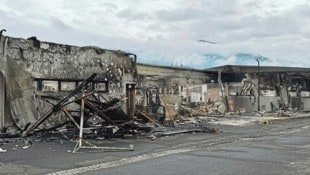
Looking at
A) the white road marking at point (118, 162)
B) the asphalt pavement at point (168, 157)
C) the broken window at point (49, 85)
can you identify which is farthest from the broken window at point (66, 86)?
the white road marking at point (118, 162)

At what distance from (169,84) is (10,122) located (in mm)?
20413

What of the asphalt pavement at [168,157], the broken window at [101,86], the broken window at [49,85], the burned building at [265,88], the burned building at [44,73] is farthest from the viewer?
the burned building at [265,88]

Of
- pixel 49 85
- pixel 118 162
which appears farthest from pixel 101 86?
pixel 118 162

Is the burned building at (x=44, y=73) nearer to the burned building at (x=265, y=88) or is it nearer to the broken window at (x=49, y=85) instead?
the broken window at (x=49, y=85)

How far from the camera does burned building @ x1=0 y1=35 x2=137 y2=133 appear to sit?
19.1 meters

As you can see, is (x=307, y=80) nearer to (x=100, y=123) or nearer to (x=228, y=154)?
(x=100, y=123)

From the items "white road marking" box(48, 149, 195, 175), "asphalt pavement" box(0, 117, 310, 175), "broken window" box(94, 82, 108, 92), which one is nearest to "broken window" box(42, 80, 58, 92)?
"broken window" box(94, 82, 108, 92)

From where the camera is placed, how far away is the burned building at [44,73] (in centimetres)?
1914

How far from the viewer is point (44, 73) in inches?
835

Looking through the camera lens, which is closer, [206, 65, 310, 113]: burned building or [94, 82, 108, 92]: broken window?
[94, 82, 108, 92]: broken window

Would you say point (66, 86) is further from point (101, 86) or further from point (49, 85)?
point (101, 86)

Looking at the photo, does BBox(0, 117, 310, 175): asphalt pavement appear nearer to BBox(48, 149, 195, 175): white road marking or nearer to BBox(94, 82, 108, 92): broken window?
BBox(48, 149, 195, 175): white road marking

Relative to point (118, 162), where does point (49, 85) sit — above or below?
above

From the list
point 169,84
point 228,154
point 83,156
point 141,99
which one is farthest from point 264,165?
point 169,84
